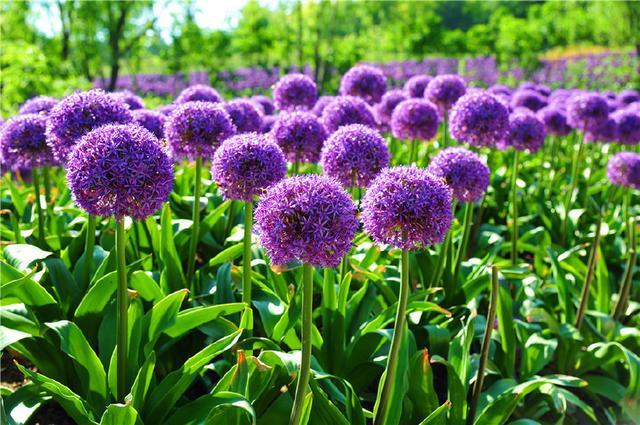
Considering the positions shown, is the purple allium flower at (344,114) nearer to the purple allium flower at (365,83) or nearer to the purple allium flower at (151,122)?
the purple allium flower at (365,83)

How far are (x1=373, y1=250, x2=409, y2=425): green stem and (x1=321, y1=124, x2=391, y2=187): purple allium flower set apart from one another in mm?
996

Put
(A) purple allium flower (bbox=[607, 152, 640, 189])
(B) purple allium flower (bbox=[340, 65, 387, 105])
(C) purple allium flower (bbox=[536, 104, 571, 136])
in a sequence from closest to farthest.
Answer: (A) purple allium flower (bbox=[607, 152, 640, 189]) → (B) purple allium flower (bbox=[340, 65, 387, 105]) → (C) purple allium flower (bbox=[536, 104, 571, 136])

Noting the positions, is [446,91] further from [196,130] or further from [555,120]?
[196,130]

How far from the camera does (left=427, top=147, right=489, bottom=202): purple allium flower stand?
3545 millimetres

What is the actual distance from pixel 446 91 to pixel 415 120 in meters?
0.85

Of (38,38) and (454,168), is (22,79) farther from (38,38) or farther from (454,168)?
(38,38)

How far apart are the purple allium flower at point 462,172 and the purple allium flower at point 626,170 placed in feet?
6.90

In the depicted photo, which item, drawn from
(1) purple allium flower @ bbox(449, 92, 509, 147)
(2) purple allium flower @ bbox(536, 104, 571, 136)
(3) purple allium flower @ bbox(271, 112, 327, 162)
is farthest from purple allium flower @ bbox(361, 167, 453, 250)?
(2) purple allium flower @ bbox(536, 104, 571, 136)

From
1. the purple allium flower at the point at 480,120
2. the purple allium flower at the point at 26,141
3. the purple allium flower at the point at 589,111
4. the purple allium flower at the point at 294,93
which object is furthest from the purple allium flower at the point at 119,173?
the purple allium flower at the point at 589,111

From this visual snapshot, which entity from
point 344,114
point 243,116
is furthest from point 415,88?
point 243,116

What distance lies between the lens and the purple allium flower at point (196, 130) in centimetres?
353

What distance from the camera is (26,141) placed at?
3.77 m

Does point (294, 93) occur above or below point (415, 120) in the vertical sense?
above

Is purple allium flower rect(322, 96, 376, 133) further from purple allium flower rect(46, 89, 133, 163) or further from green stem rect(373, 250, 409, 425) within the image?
green stem rect(373, 250, 409, 425)
